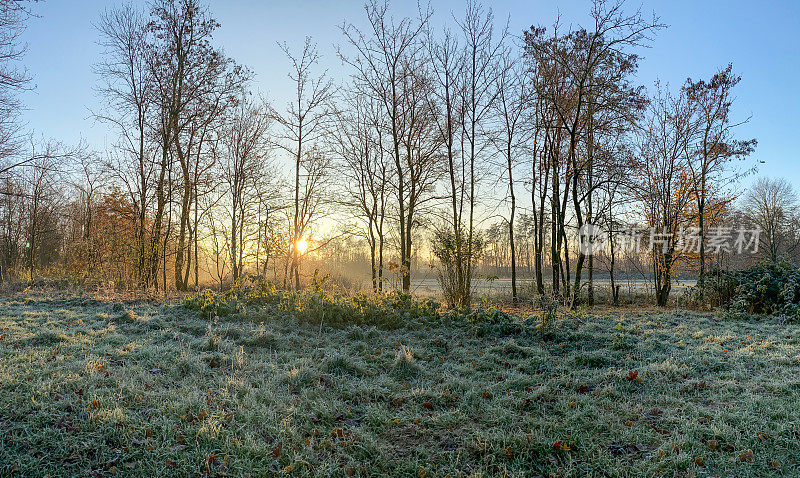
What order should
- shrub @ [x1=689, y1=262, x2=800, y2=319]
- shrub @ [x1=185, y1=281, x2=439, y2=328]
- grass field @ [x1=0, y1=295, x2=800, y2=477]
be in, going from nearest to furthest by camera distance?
1. grass field @ [x1=0, y1=295, x2=800, y2=477]
2. shrub @ [x1=185, y1=281, x2=439, y2=328]
3. shrub @ [x1=689, y1=262, x2=800, y2=319]

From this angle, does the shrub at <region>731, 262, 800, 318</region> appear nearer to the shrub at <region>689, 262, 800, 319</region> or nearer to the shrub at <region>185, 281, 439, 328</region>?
the shrub at <region>689, 262, 800, 319</region>

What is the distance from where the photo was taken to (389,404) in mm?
4152

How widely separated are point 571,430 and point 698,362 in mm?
2965

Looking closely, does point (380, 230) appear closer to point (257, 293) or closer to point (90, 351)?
point (257, 293)

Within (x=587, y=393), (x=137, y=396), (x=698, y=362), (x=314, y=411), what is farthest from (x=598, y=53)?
(x=137, y=396)

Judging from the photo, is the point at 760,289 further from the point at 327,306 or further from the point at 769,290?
the point at 327,306

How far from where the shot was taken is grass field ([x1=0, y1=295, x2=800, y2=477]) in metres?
2.98

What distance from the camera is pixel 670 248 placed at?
47.3ft

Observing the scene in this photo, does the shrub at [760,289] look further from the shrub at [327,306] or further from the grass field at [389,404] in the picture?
the shrub at [327,306]

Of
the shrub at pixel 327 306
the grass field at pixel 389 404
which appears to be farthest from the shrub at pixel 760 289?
the shrub at pixel 327 306

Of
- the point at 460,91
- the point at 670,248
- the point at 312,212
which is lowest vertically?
the point at 670,248

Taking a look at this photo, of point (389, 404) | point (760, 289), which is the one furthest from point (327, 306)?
point (760, 289)

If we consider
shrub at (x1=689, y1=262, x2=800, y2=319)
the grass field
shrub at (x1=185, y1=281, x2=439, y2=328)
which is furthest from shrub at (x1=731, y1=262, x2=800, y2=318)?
shrub at (x1=185, y1=281, x2=439, y2=328)

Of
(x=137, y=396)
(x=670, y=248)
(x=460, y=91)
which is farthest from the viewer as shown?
(x=670, y=248)
